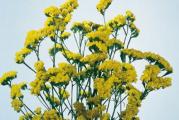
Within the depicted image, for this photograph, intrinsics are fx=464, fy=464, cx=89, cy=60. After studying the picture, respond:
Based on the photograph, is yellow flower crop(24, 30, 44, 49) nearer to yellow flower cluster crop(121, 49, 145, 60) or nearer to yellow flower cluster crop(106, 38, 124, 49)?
yellow flower cluster crop(106, 38, 124, 49)

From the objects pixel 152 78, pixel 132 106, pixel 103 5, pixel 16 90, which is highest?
pixel 103 5

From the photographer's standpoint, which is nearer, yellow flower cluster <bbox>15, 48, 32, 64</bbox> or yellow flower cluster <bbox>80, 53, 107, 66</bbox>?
yellow flower cluster <bbox>80, 53, 107, 66</bbox>

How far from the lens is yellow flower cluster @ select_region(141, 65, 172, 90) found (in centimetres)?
923

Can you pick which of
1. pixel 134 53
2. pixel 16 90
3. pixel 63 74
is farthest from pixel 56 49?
pixel 134 53

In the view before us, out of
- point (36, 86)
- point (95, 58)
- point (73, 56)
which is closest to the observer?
point (95, 58)

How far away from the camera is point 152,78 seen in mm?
9297

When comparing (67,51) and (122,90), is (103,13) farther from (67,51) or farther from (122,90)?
(122,90)

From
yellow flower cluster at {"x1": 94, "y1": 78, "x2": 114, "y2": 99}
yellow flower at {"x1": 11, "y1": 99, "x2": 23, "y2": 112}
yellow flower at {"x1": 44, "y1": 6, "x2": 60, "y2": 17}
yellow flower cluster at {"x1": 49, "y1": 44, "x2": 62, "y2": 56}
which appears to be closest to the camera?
yellow flower cluster at {"x1": 94, "y1": 78, "x2": 114, "y2": 99}

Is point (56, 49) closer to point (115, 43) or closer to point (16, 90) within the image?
point (16, 90)

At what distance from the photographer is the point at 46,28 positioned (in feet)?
34.6

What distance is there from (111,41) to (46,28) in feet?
5.27

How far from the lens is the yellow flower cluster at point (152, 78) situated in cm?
923

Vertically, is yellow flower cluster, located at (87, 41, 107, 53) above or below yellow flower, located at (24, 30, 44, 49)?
below

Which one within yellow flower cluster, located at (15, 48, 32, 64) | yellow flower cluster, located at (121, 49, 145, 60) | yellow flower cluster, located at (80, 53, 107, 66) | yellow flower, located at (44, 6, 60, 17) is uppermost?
yellow flower, located at (44, 6, 60, 17)
